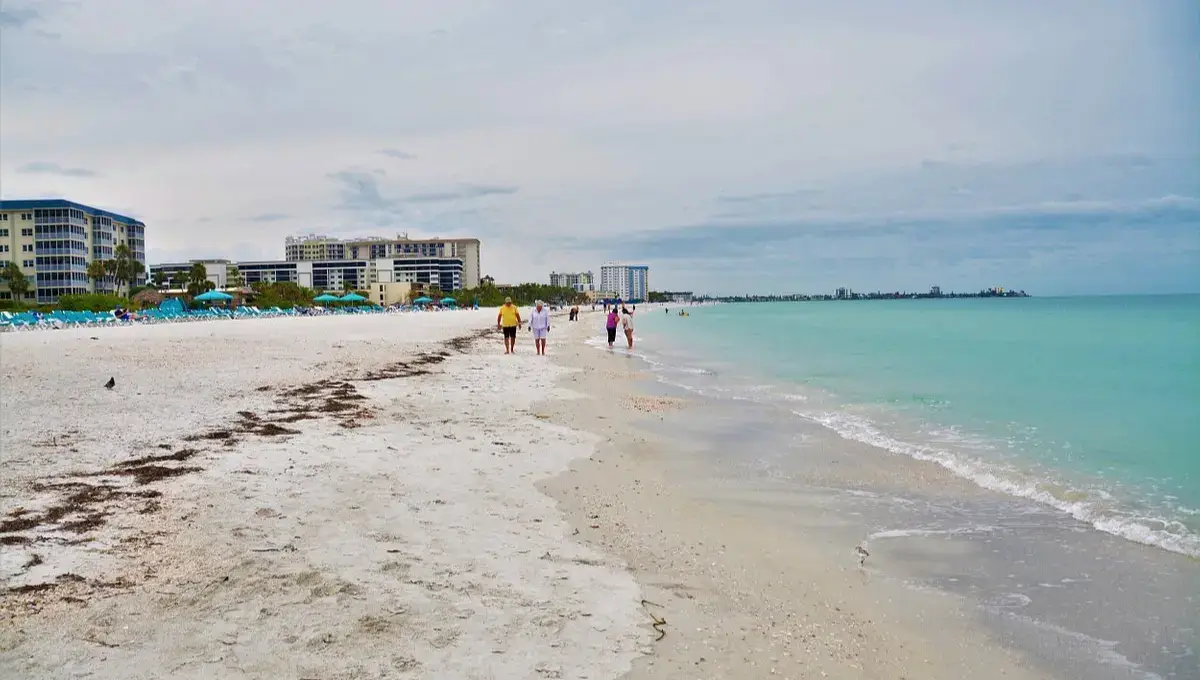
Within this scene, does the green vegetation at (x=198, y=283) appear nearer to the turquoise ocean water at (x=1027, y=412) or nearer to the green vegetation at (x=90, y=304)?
the green vegetation at (x=90, y=304)

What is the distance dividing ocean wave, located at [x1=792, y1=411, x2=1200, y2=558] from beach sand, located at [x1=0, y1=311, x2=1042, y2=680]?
106 inches

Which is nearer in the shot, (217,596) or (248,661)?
(248,661)

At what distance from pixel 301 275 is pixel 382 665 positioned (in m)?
200

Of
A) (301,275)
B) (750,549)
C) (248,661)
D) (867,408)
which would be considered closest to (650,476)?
(750,549)

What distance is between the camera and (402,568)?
4516 mm

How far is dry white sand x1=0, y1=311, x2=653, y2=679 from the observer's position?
3412 millimetres

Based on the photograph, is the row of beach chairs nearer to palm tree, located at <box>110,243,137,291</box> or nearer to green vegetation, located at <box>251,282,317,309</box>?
green vegetation, located at <box>251,282,317,309</box>

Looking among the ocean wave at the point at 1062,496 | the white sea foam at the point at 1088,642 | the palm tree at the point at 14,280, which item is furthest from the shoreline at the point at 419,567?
the palm tree at the point at 14,280

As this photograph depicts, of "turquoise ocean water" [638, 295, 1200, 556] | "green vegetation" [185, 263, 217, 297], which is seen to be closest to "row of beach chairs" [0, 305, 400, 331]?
"green vegetation" [185, 263, 217, 297]

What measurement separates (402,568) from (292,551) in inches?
30.7

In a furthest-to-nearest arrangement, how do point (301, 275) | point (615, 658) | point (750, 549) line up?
point (301, 275), point (750, 549), point (615, 658)

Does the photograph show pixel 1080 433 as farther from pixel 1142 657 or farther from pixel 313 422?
pixel 313 422

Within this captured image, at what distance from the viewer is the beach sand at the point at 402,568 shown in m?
3.46

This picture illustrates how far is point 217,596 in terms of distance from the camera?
3.97 metres
